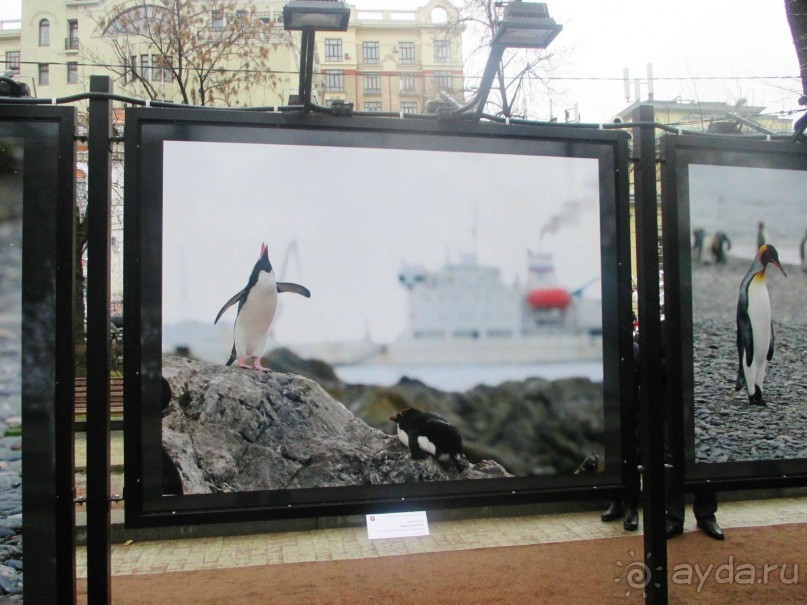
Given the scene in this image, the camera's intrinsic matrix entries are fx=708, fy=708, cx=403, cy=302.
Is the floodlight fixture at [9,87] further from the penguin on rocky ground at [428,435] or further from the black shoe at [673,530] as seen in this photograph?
the black shoe at [673,530]

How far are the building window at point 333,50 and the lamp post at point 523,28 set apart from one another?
57.3m

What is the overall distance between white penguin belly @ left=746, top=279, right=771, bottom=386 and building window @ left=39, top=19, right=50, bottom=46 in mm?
45528

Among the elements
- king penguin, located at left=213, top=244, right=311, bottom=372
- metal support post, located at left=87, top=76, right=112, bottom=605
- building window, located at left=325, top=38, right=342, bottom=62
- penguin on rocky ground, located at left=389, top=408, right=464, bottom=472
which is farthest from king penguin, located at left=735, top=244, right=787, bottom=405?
building window, located at left=325, top=38, right=342, bottom=62

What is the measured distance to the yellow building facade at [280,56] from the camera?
19.9 meters

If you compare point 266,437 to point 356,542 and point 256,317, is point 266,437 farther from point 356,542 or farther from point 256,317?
point 356,542

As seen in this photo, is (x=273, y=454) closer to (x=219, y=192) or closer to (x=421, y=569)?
(x=219, y=192)

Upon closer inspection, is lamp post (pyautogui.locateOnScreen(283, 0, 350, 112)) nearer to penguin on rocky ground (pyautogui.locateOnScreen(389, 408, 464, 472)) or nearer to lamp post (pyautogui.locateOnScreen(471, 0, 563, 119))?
lamp post (pyautogui.locateOnScreen(471, 0, 563, 119))

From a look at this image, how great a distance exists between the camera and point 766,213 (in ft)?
13.7

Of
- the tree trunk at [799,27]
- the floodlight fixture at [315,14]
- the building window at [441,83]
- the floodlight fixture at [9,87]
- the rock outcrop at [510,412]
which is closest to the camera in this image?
the floodlight fixture at [315,14]

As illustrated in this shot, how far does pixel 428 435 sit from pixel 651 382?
123 cm

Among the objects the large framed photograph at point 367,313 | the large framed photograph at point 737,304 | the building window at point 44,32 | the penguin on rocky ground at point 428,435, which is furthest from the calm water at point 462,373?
the building window at point 44,32

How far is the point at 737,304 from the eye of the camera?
4047 millimetres

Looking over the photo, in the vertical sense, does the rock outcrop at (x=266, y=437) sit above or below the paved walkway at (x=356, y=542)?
above

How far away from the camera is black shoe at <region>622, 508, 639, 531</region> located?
6.21 metres
